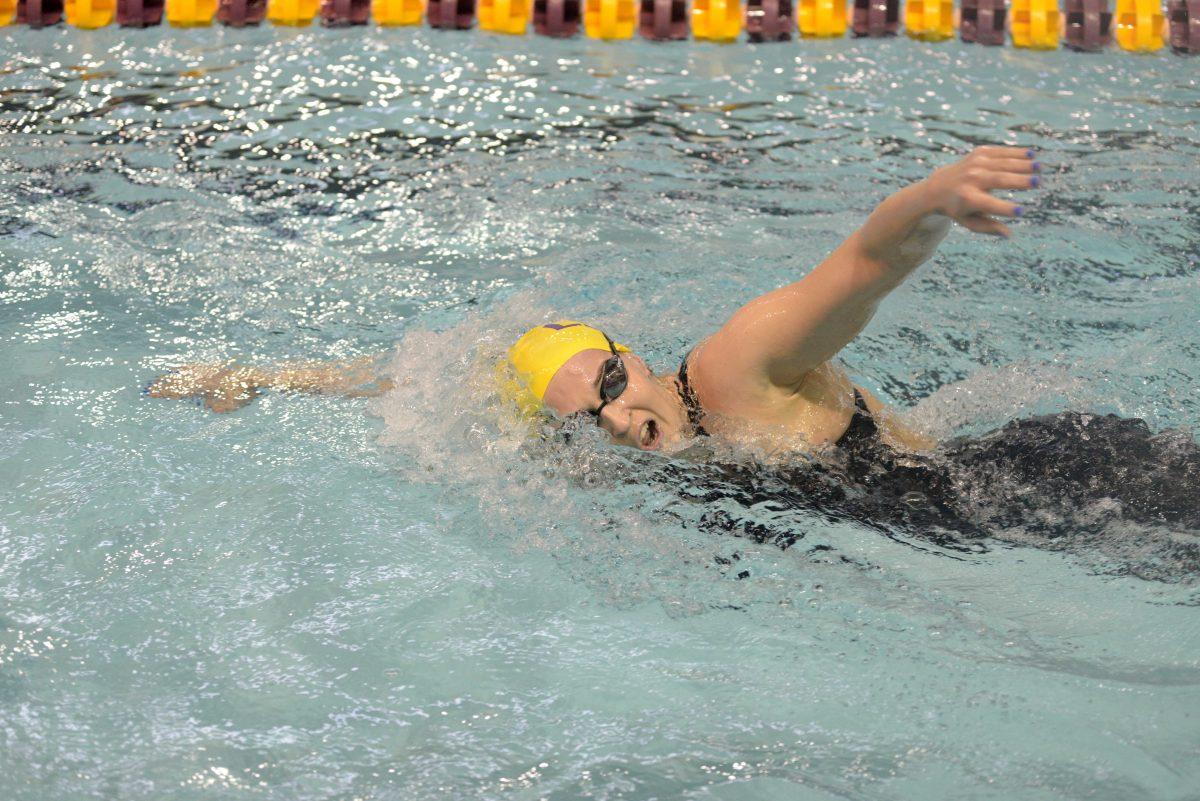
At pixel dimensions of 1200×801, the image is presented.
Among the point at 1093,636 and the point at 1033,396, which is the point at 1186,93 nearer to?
the point at 1033,396

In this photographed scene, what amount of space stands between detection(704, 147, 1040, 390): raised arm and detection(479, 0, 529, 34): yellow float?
4.36m

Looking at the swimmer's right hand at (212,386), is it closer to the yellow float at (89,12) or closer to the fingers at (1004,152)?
the fingers at (1004,152)

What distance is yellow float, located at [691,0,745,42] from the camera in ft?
21.5

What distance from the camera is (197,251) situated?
4.36 metres

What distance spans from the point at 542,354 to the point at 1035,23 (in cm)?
483

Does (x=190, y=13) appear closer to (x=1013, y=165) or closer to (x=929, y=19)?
(x=929, y=19)

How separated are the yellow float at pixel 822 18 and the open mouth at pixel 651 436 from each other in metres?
4.43

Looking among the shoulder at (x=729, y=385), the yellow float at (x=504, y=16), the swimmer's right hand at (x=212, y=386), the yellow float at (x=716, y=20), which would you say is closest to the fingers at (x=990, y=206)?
the shoulder at (x=729, y=385)

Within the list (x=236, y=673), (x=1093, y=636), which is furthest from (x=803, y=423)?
(x=236, y=673)

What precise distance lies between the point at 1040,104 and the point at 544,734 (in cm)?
462

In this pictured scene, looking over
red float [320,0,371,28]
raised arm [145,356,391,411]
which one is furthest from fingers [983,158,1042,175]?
red float [320,0,371,28]

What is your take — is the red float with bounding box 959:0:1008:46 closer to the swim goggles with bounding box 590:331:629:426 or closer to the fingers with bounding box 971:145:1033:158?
Result: the swim goggles with bounding box 590:331:629:426

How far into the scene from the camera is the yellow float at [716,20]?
6.55 metres

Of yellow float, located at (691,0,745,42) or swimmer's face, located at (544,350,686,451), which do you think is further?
yellow float, located at (691,0,745,42)
